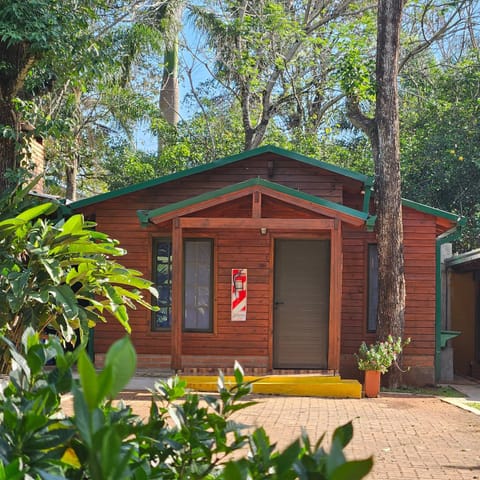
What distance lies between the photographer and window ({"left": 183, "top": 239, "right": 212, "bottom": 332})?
41.9 feet

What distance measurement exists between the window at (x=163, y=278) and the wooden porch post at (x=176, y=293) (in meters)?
1.69

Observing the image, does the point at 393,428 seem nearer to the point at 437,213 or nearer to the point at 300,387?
the point at 300,387

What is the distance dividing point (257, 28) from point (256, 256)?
12440mm

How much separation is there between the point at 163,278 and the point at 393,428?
6034 mm

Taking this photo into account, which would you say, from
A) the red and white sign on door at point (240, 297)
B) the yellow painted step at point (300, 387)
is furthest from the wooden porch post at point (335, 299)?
the red and white sign on door at point (240, 297)

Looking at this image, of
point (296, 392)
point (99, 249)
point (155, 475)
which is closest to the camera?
point (155, 475)

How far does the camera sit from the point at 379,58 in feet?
43.1

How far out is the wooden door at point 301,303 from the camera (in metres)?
12.5

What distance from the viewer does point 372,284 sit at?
13.4m

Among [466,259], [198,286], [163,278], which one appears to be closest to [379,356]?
[198,286]

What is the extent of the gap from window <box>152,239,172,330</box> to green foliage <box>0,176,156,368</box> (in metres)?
3.96

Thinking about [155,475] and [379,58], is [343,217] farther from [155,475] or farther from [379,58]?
[155,475]

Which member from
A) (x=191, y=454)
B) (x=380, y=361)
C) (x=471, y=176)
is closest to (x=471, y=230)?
(x=471, y=176)

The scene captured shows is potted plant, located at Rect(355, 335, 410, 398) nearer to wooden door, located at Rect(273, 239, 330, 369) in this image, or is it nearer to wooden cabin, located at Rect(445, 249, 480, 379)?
wooden door, located at Rect(273, 239, 330, 369)
